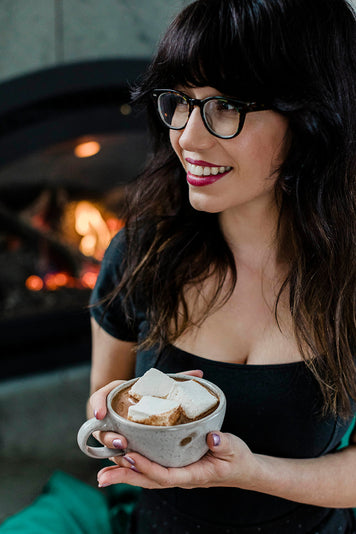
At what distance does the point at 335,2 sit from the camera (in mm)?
798

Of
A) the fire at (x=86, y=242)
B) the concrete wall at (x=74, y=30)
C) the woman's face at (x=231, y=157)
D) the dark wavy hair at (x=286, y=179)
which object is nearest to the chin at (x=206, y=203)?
the woman's face at (x=231, y=157)

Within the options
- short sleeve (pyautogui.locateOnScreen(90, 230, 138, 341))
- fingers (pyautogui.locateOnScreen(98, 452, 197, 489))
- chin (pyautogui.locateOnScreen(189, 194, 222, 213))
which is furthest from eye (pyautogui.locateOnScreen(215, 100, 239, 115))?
fingers (pyautogui.locateOnScreen(98, 452, 197, 489))

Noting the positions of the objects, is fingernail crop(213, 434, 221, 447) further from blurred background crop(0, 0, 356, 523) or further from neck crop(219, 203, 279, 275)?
blurred background crop(0, 0, 356, 523)

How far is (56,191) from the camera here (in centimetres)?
198

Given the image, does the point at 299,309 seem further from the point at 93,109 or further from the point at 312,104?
the point at 93,109

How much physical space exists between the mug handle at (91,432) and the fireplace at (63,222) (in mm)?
1152

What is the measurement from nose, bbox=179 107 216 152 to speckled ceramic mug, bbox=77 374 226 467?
342mm

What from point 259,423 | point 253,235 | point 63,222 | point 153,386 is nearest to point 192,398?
point 153,386

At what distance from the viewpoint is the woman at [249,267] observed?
2.44 ft

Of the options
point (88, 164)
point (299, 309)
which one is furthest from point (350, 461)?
point (88, 164)

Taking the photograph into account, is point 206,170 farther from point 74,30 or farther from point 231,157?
point 74,30

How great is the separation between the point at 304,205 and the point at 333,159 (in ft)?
0.26

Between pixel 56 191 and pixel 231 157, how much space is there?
130cm

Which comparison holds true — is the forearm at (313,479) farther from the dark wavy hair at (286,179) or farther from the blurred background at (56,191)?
the blurred background at (56,191)
